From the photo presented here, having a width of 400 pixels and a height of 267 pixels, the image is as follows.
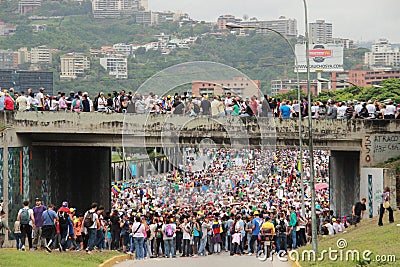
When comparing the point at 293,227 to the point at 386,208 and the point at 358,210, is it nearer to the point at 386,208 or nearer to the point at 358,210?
the point at 386,208

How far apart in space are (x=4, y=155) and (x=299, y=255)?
13.5 metres

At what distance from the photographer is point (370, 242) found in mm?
24703

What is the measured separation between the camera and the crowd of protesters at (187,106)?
1439 inches

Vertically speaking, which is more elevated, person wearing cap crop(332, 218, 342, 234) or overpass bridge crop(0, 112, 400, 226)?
overpass bridge crop(0, 112, 400, 226)

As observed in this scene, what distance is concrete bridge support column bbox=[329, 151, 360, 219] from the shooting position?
40906 millimetres

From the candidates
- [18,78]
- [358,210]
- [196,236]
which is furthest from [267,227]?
[18,78]

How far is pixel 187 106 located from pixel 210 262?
11.9 meters

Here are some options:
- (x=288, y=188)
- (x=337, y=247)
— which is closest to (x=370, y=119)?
(x=337, y=247)

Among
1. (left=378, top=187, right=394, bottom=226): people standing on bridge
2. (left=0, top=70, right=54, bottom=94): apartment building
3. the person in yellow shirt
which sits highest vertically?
(left=0, top=70, right=54, bottom=94): apartment building

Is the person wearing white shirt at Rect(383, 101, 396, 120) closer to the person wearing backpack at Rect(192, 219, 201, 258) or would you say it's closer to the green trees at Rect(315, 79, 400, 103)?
the person wearing backpack at Rect(192, 219, 201, 258)

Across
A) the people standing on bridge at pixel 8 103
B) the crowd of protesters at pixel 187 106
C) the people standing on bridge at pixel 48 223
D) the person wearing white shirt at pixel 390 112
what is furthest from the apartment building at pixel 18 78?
the people standing on bridge at pixel 48 223

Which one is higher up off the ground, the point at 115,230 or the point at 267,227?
the point at 267,227

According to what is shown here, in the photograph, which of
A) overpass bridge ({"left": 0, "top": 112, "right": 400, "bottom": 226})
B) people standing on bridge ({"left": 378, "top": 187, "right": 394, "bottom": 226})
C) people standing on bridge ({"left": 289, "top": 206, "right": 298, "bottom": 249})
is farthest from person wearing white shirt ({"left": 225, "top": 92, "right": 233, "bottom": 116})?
people standing on bridge ({"left": 378, "top": 187, "right": 394, "bottom": 226})

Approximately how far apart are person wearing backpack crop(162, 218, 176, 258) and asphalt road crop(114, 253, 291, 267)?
62.5 inches
